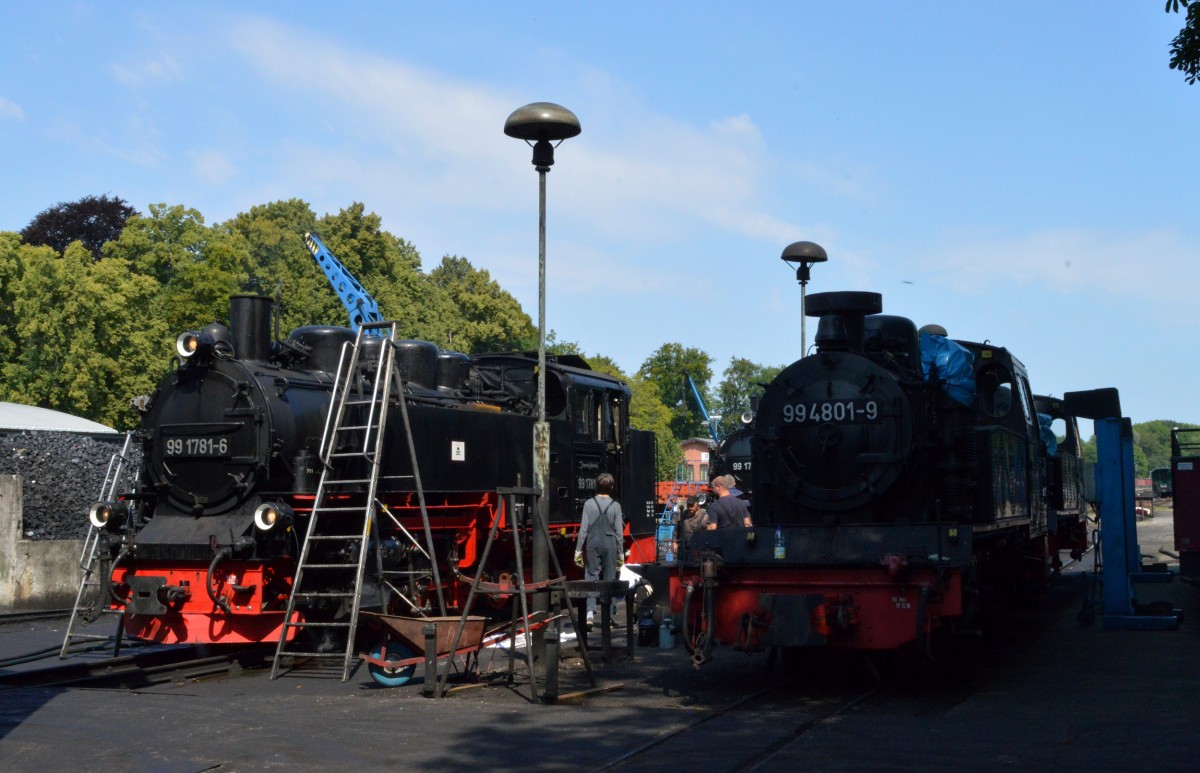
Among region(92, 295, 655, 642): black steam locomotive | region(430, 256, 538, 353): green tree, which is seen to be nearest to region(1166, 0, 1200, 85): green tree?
region(92, 295, 655, 642): black steam locomotive

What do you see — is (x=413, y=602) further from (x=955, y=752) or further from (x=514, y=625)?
(x=955, y=752)

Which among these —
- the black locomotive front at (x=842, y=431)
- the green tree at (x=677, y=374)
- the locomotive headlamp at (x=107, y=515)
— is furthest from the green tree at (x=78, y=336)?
the green tree at (x=677, y=374)

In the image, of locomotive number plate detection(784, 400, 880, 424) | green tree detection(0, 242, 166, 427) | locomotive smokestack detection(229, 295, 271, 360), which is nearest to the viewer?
locomotive number plate detection(784, 400, 880, 424)

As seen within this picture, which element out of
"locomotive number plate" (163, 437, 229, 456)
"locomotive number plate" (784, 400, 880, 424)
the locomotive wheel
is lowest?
the locomotive wheel

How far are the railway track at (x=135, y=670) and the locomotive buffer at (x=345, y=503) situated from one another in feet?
1.57

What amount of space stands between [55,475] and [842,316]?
1236 centimetres

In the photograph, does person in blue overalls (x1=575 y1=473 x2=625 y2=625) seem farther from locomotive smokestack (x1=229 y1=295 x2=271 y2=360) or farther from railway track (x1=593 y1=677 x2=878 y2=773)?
locomotive smokestack (x1=229 y1=295 x2=271 y2=360)

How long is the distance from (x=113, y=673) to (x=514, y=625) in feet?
12.7

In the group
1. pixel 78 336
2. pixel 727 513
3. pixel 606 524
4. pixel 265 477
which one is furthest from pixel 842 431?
pixel 78 336

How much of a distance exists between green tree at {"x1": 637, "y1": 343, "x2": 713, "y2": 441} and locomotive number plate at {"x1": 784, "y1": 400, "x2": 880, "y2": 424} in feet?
249

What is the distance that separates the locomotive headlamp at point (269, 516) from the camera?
10.5 metres

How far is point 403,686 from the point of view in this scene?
965 cm

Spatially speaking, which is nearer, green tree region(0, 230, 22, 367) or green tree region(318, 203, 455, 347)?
green tree region(0, 230, 22, 367)

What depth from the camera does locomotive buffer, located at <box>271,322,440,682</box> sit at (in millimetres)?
10312
